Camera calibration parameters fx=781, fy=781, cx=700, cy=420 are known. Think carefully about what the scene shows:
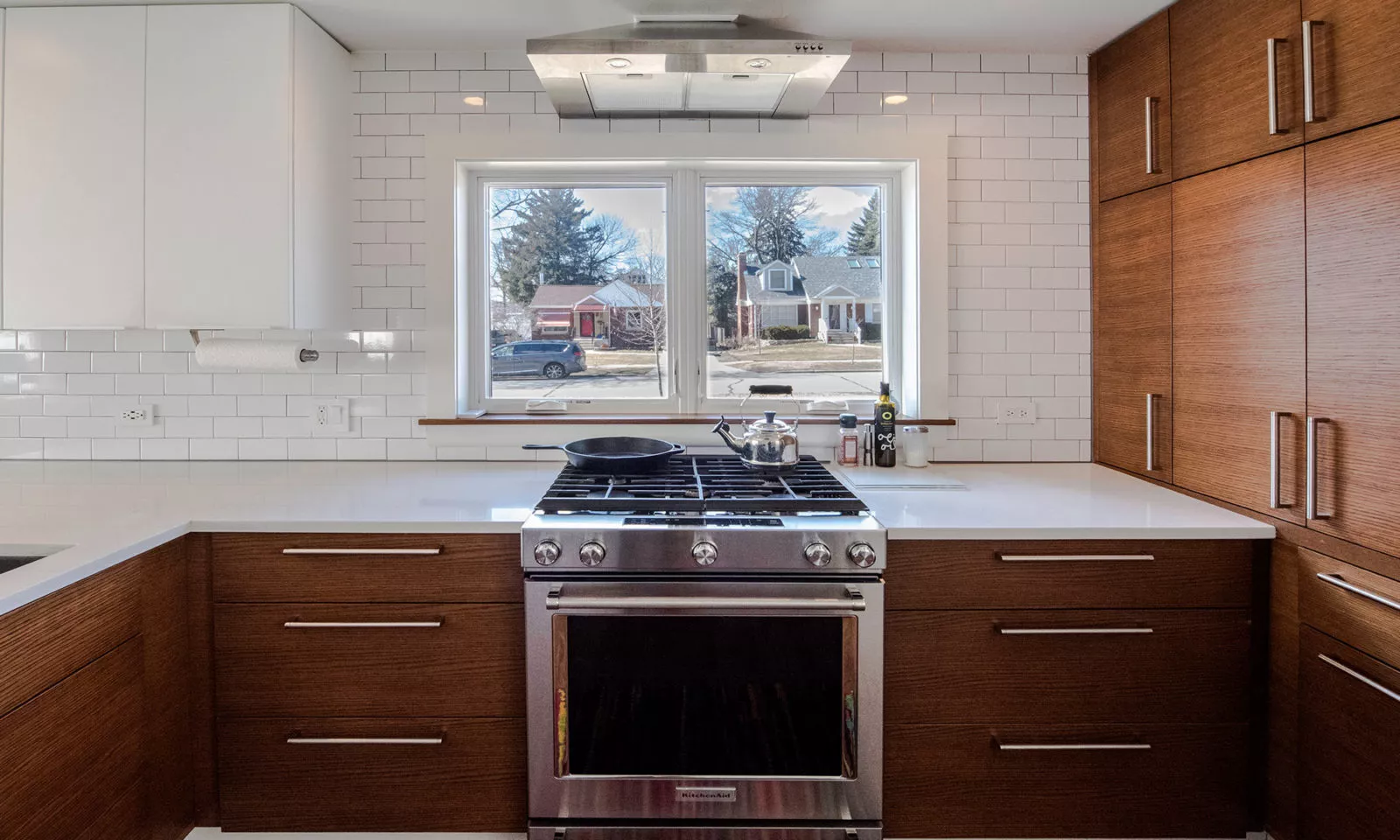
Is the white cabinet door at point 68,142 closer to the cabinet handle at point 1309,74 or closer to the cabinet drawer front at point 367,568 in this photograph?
the cabinet drawer front at point 367,568

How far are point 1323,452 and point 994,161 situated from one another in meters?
1.35

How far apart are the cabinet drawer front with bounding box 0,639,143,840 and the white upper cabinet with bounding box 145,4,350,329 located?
3.34 ft

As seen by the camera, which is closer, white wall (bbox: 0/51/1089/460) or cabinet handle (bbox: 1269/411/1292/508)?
cabinet handle (bbox: 1269/411/1292/508)

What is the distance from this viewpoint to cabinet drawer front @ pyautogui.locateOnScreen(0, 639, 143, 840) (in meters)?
1.34

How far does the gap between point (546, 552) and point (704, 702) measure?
487mm

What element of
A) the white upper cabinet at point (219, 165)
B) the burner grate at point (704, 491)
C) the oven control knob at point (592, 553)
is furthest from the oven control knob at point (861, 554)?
the white upper cabinet at point (219, 165)

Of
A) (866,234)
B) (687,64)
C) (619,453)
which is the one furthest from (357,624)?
(866,234)

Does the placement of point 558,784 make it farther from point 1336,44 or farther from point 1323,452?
point 1336,44

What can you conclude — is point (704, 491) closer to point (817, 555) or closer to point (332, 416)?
point (817, 555)

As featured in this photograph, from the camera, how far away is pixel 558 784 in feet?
5.77

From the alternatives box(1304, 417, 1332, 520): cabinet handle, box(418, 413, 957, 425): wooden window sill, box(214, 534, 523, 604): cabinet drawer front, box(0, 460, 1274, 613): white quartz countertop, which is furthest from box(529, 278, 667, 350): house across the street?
box(1304, 417, 1332, 520): cabinet handle

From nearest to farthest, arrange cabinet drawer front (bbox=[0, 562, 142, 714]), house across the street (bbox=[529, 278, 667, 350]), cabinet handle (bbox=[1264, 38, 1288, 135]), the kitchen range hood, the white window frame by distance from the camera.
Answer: cabinet drawer front (bbox=[0, 562, 142, 714]) < cabinet handle (bbox=[1264, 38, 1288, 135]) < the kitchen range hood < the white window frame < house across the street (bbox=[529, 278, 667, 350])

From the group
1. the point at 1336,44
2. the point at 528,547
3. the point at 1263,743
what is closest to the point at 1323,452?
the point at 1263,743

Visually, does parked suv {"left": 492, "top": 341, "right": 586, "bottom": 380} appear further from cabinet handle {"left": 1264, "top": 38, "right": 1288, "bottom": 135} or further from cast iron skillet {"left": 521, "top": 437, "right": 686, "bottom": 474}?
cabinet handle {"left": 1264, "top": 38, "right": 1288, "bottom": 135}
